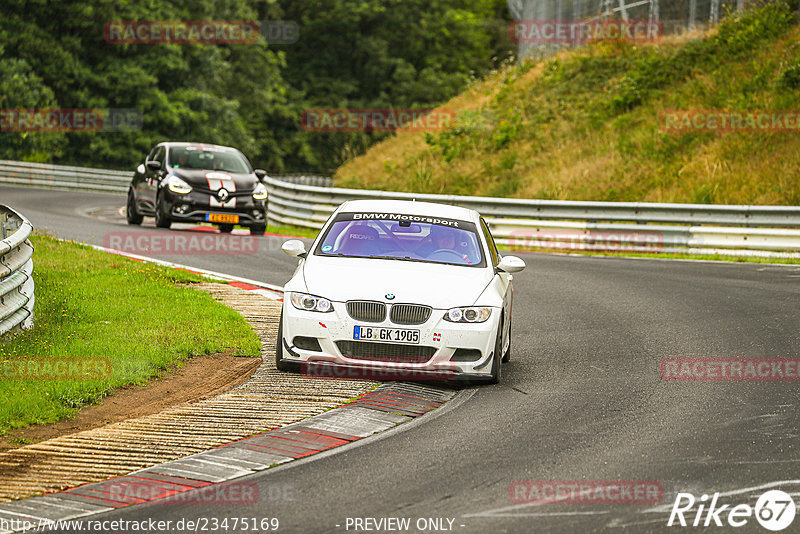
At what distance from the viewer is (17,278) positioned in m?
10.2

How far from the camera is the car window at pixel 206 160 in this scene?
2231cm

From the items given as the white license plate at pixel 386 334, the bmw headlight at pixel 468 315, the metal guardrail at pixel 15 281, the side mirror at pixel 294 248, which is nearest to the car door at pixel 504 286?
the bmw headlight at pixel 468 315

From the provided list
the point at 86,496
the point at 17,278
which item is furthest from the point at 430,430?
the point at 17,278

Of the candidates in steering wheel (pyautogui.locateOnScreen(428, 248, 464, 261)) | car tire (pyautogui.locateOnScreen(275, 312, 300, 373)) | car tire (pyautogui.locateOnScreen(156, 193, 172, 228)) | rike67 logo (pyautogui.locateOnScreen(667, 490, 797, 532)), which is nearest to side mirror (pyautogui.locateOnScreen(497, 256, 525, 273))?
steering wheel (pyautogui.locateOnScreen(428, 248, 464, 261))

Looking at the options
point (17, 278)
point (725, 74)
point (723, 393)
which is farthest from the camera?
point (725, 74)

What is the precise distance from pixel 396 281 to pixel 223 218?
12.9m

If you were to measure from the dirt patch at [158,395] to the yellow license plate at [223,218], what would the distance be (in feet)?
38.1

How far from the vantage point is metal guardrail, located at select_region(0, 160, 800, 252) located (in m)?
20.0

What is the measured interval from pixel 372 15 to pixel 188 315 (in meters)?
54.2

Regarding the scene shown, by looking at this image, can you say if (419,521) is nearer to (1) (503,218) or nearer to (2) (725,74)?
(1) (503,218)

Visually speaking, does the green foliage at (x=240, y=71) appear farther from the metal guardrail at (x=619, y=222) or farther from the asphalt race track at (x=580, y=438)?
the asphalt race track at (x=580, y=438)

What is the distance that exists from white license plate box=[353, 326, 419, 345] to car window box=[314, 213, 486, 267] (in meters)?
1.13

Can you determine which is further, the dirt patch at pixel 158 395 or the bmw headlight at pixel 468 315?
the bmw headlight at pixel 468 315

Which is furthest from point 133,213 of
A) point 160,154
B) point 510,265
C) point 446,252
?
point 510,265
